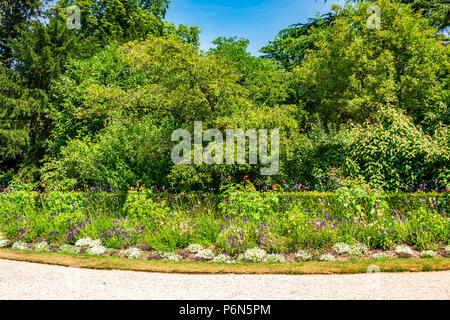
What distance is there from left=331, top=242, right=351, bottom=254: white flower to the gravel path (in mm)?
973

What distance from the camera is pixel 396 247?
582cm

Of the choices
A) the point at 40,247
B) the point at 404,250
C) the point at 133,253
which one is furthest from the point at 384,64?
the point at 40,247

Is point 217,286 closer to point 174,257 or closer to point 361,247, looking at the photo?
point 174,257

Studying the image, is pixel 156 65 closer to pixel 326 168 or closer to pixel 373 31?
pixel 326 168

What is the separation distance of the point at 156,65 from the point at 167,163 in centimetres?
277

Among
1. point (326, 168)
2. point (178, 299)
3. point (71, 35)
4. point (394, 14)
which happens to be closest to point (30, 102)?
point (71, 35)

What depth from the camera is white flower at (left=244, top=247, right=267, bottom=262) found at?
5.75 metres

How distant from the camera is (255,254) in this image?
5820 millimetres

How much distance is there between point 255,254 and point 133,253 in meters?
2.16

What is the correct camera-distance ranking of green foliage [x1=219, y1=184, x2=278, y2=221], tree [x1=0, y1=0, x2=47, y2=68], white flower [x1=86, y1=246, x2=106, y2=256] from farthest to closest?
tree [x1=0, y1=0, x2=47, y2=68] → green foliage [x1=219, y1=184, x2=278, y2=221] → white flower [x1=86, y1=246, x2=106, y2=256]

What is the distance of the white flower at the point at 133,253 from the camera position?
613 centimetres

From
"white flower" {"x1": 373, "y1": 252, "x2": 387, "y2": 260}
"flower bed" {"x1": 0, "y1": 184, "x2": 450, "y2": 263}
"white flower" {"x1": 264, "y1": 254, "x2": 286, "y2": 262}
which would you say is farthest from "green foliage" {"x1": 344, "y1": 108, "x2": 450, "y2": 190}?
"white flower" {"x1": 264, "y1": 254, "x2": 286, "y2": 262}

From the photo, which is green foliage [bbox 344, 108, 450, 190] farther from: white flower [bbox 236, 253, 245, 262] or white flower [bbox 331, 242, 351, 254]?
white flower [bbox 236, 253, 245, 262]

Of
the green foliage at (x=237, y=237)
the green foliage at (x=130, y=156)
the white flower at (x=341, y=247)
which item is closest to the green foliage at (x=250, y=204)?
the green foliage at (x=237, y=237)
